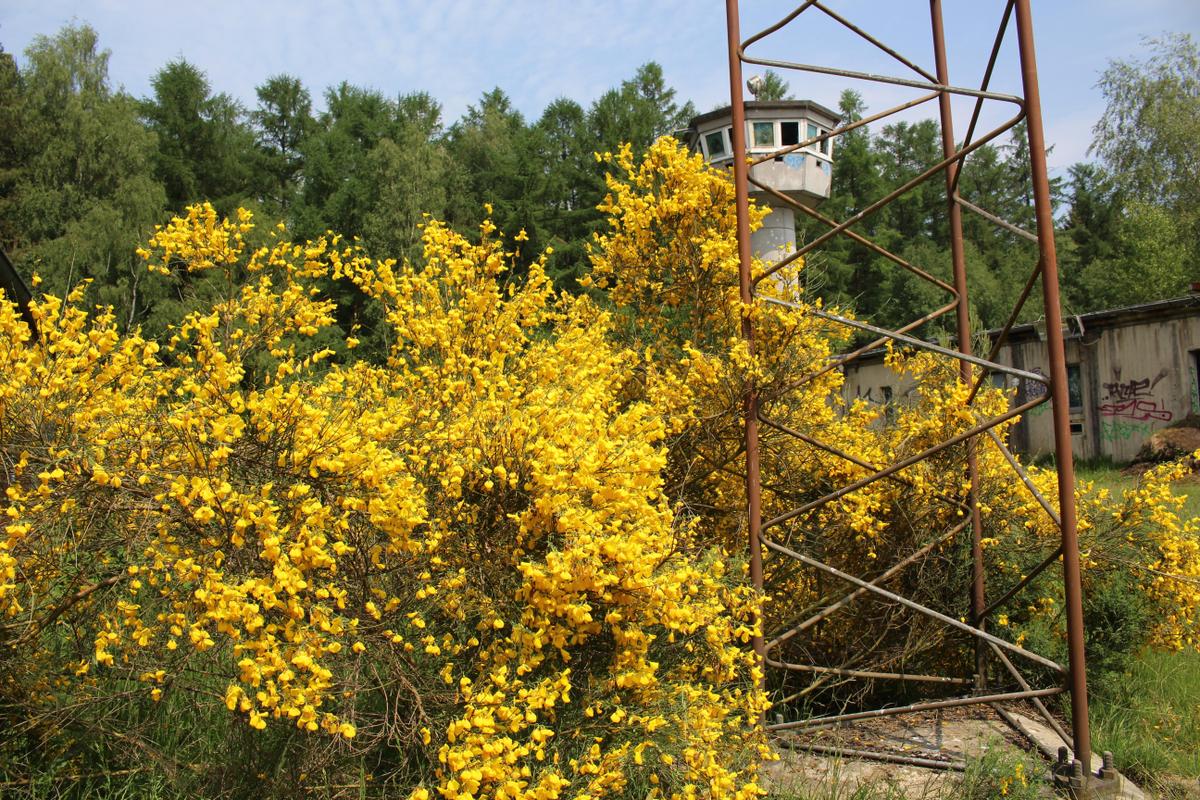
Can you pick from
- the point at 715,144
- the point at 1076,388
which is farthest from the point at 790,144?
the point at 1076,388

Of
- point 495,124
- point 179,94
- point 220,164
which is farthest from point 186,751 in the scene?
point 495,124

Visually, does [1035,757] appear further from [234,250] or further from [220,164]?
[220,164]

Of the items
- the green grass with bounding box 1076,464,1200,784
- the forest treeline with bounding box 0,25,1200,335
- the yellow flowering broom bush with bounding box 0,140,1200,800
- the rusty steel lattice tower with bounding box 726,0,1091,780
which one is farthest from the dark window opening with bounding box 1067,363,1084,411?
the yellow flowering broom bush with bounding box 0,140,1200,800

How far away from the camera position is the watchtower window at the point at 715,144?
16.9 m

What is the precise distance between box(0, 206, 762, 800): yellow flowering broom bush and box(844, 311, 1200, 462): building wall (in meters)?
15.5

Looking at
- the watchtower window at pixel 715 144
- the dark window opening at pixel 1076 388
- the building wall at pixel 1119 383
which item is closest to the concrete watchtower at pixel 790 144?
the watchtower window at pixel 715 144

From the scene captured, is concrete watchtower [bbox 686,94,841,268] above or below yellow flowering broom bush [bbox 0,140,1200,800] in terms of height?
above

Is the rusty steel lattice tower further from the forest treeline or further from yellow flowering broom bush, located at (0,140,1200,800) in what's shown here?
the forest treeline

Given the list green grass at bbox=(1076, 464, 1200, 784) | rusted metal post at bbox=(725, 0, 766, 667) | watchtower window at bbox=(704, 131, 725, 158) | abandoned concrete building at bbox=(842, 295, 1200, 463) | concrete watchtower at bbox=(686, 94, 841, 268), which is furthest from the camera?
abandoned concrete building at bbox=(842, 295, 1200, 463)

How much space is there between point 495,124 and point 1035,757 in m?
37.9

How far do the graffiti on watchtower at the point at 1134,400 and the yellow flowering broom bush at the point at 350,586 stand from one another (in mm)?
18122

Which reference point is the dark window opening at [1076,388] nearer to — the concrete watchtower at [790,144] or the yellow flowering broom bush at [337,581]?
the concrete watchtower at [790,144]

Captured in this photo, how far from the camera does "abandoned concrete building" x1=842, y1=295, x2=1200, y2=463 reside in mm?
18375

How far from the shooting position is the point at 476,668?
3.44 metres
